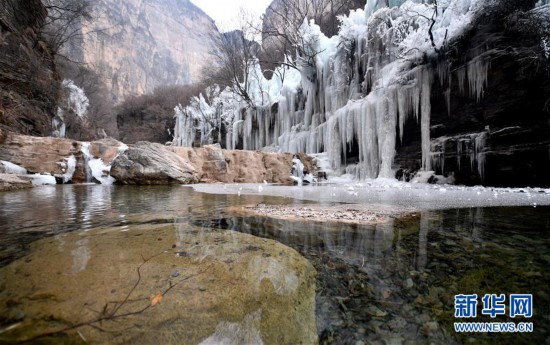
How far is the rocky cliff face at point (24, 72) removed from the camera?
742cm

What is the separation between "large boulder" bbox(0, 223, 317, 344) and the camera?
612mm

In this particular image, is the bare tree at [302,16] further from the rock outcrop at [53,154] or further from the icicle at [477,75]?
the rock outcrop at [53,154]

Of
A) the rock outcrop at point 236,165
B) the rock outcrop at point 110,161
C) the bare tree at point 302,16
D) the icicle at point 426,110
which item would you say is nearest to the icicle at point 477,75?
the icicle at point 426,110

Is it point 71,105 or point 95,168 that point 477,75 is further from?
point 71,105

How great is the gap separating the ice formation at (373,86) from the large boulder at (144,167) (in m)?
6.15

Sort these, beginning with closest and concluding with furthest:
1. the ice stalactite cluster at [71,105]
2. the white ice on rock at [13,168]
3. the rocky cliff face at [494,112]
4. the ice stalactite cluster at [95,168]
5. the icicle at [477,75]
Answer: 1. the rocky cliff face at [494,112]
2. the icicle at [477,75]
3. the white ice on rock at [13,168]
4. the ice stalactite cluster at [95,168]
5. the ice stalactite cluster at [71,105]

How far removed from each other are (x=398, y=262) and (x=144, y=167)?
712cm

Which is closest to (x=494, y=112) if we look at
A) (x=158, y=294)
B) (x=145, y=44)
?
(x=158, y=294)

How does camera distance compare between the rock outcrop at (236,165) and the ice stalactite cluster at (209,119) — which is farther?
the ice stalactite cluster at (209,119)

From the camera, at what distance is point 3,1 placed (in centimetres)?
762

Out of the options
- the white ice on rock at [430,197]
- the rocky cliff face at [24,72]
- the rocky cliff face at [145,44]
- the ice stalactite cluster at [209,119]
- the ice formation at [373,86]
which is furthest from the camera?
the rocky cliff face at [145,44]

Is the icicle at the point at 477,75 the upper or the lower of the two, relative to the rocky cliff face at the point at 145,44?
lower

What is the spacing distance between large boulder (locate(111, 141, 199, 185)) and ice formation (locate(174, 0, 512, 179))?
6154 mm

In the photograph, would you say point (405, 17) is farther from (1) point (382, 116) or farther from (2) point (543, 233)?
(2) point (543, 233)
